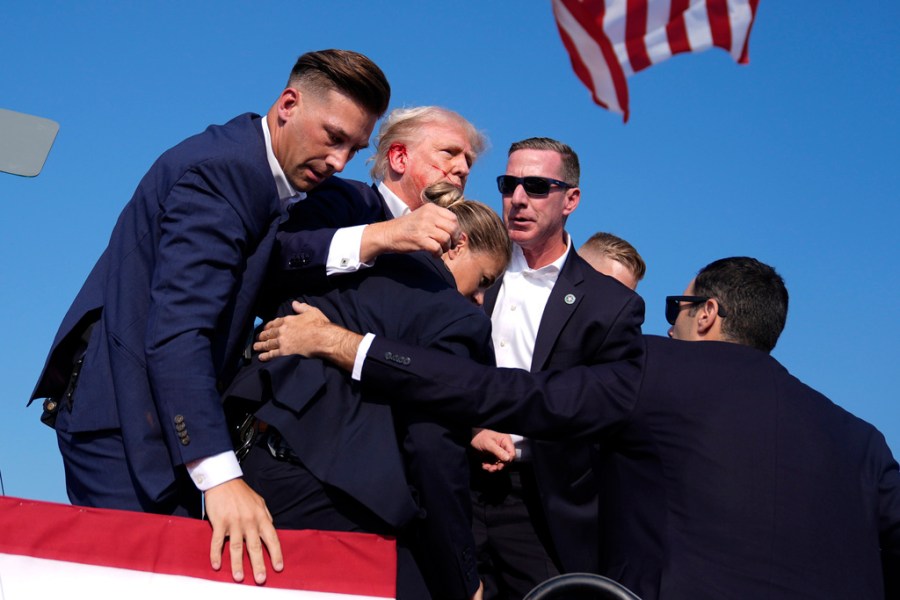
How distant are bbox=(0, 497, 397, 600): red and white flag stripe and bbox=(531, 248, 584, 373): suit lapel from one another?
203 cm

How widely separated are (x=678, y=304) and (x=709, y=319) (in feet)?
0.75

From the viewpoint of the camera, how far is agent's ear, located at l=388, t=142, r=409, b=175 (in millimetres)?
5020

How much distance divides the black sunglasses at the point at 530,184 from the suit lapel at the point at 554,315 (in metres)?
0.90

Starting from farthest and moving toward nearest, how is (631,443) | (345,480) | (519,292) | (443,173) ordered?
(519,292), (443,173), (631,443), (345,480)

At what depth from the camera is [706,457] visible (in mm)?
3318

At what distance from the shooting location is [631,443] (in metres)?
3.50

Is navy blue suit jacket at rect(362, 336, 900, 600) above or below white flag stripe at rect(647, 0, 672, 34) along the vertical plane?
below

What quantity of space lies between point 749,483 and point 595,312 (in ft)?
6.06

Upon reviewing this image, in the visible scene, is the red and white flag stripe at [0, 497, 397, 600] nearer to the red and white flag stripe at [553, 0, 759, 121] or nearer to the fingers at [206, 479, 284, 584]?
the fingers at [206, 479, 284, 584]

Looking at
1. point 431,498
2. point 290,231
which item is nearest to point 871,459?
point 431,498

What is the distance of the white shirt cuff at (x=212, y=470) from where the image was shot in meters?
3.08

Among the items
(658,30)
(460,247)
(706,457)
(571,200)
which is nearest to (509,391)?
(706,457)

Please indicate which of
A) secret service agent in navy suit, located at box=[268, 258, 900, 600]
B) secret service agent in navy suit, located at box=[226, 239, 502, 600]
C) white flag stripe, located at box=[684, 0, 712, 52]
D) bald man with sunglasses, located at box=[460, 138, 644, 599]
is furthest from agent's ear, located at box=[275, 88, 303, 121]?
bald man with sunglasses, located at box=[460, 138, 644, 599]

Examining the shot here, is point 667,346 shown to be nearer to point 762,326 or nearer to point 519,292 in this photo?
point 762,326
